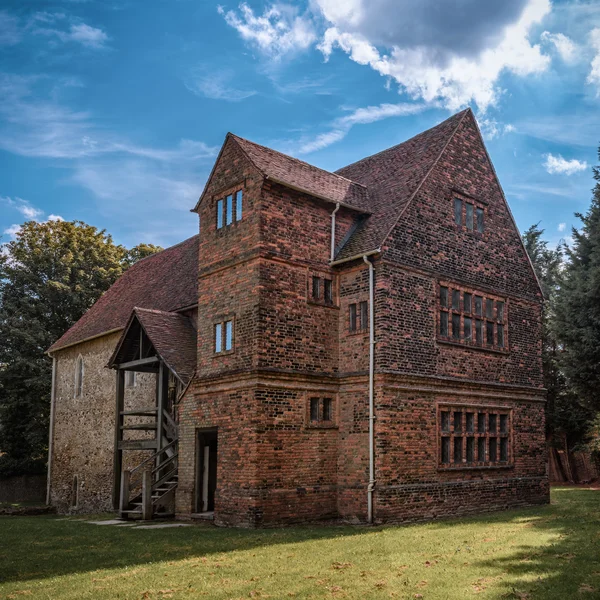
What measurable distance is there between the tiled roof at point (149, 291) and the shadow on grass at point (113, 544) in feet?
28.4

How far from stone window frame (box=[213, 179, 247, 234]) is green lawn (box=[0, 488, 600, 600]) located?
313 inches

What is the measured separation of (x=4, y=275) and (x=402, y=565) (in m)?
33.9

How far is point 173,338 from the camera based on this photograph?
21984 mm

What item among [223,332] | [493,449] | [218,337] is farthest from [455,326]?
[218,337]

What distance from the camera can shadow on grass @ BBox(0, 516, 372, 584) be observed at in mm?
12664

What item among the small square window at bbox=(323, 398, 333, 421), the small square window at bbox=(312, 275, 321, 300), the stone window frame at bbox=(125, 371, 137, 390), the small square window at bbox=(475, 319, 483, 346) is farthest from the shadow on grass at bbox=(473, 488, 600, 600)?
the stone window frame at bbox=(125, 371, 137, 390)

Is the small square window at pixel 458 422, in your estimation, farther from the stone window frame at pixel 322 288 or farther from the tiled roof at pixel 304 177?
the tiled roof at pixel 304 177

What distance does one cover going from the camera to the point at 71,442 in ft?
99.6

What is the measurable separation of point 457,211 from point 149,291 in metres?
13.6

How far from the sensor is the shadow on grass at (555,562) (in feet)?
32.9

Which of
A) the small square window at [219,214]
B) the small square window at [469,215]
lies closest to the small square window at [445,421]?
the small square window at [469,215]

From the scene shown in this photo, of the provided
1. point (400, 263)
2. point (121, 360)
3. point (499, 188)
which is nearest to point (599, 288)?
point (499, 188)

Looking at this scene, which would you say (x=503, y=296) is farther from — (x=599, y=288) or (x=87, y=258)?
(x=87, y=258)

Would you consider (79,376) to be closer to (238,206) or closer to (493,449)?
(238,206)
